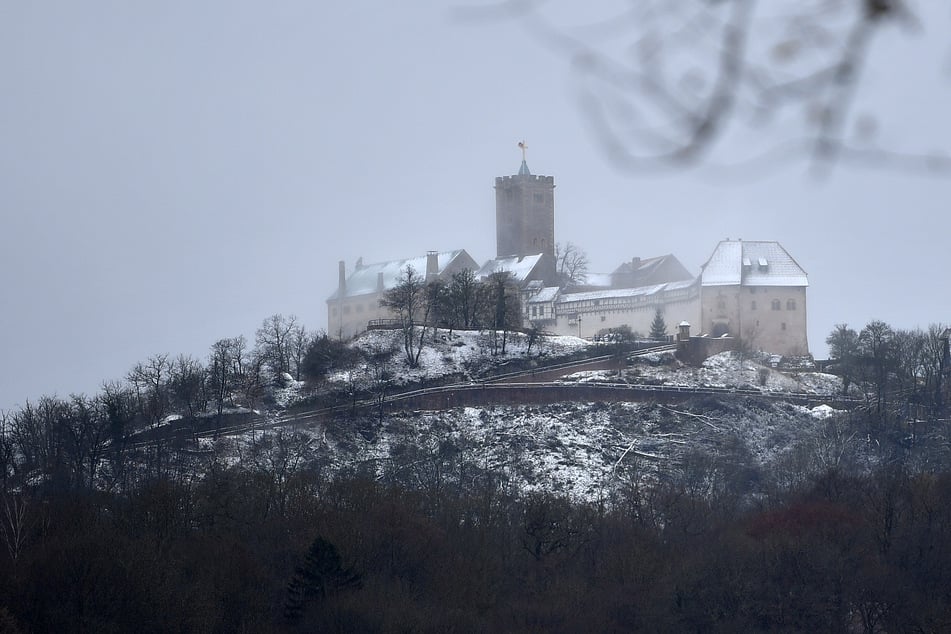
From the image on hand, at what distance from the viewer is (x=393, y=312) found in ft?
279

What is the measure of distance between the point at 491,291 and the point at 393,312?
23.3 ft

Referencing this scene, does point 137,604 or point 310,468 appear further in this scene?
point 310,468

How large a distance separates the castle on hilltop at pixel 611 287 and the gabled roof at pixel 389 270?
0.31 ft

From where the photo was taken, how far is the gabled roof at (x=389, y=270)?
99.2m

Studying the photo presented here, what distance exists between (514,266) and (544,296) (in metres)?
7.66

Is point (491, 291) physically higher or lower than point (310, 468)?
higher

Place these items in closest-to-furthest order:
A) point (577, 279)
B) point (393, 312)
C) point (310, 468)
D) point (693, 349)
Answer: point (310, 468) → point (693, 349) → point (393, 312) → point (577, 279)

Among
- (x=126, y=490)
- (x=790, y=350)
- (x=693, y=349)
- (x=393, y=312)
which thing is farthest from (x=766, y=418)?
(x=126, y=490)

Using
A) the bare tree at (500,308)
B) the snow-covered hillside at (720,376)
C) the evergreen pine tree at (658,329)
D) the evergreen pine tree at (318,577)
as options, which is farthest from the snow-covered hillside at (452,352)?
the evergreen pine tree at (318,577)

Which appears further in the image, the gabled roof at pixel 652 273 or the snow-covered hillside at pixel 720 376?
the gabled roof at pixel 652 273

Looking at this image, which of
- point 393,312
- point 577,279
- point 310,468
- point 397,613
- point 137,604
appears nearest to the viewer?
point 137,604

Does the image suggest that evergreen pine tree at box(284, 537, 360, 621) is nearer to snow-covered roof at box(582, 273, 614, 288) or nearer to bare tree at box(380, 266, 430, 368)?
bare tree at box(380, 266, 430, 368)

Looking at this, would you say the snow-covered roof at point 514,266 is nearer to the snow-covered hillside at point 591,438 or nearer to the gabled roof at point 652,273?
the gabled roof at point 652,273

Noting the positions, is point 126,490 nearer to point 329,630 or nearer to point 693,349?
point 329,630
